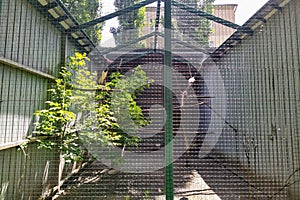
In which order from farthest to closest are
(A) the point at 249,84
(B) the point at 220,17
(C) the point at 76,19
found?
(C) the point at 76,19
(B) the point at 220,17
(A) the point at 249,84

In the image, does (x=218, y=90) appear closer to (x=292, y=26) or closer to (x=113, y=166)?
(x=292, y=26)

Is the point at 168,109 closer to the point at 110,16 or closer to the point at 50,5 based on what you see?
the point at 110,16

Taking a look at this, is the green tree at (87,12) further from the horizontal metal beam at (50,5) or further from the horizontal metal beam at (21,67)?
the horizontal metal beam at (21,67)

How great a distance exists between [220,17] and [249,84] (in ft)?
2.83

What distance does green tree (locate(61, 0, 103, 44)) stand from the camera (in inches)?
100

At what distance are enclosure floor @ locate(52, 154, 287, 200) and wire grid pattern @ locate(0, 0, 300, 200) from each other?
11mm

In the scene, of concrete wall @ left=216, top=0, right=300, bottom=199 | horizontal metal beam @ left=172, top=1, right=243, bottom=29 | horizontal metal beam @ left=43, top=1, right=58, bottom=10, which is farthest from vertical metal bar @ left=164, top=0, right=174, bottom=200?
horizontal metal beam @ left=43, top=1, right=58, bottom=10

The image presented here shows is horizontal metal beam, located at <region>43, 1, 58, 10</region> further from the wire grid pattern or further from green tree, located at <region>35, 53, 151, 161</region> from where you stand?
green tree, located at <region>35, 53, 151, 161</region>

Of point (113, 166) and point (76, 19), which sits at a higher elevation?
point (76, 19)

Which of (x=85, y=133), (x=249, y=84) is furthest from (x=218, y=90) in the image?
(x=85, y=133)

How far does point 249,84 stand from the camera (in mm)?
2391

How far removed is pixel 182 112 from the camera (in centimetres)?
257

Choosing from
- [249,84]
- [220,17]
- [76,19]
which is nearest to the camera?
[249,84]

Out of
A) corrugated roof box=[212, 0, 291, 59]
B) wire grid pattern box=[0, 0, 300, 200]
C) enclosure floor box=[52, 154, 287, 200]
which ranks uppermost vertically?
corrugated roof box=[212, 0, 291, 59]
